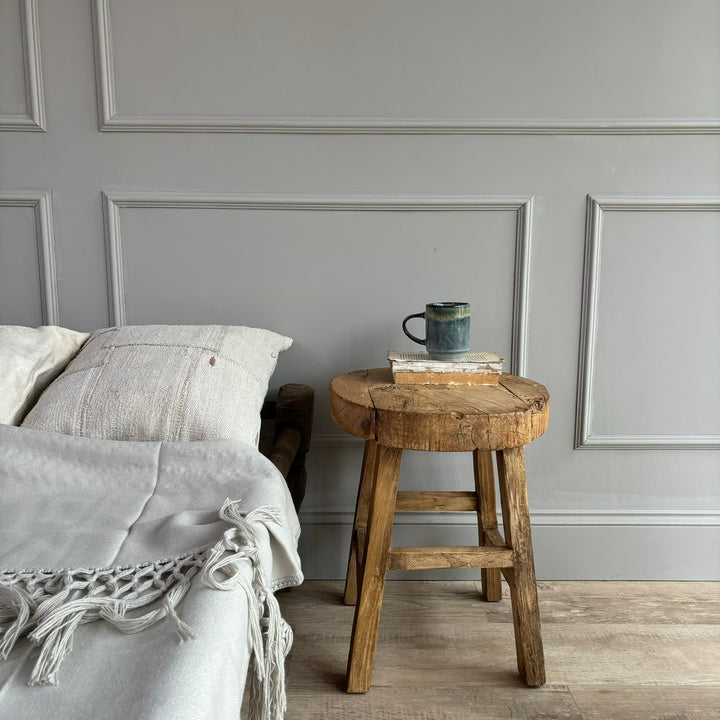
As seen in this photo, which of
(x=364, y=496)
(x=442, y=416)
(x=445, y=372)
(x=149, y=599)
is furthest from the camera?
(x=364, y=496)

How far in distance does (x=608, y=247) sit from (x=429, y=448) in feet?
2.53

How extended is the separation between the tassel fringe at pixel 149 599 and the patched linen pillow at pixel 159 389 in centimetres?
28

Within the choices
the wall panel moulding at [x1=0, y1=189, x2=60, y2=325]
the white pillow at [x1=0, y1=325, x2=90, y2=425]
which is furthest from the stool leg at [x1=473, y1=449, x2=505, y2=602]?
the wall panel moulding at [x1=0, y1=189, x2=60, y2=325]

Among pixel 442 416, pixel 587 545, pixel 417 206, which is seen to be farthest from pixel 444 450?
pixel 587 545

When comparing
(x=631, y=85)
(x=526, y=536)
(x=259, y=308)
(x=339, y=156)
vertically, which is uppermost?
(x=631, y=85)

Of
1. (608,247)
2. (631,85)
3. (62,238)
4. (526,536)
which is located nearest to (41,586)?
(526,536)

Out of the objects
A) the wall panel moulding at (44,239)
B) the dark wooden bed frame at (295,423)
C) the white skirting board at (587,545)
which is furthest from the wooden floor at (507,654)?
the wall panel moulding at (44,239)

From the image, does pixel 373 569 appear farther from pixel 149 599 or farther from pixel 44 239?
pixel 44 239

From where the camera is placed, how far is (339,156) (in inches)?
60.6

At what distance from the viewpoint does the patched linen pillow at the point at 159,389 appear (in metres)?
1.14

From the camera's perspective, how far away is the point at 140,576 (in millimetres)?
770

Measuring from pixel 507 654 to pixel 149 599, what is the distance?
88 cm

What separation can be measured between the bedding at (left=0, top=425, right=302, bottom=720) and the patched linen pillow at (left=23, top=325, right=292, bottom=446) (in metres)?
0.08

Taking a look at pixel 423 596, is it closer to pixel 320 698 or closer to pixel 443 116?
pixel 320 698
